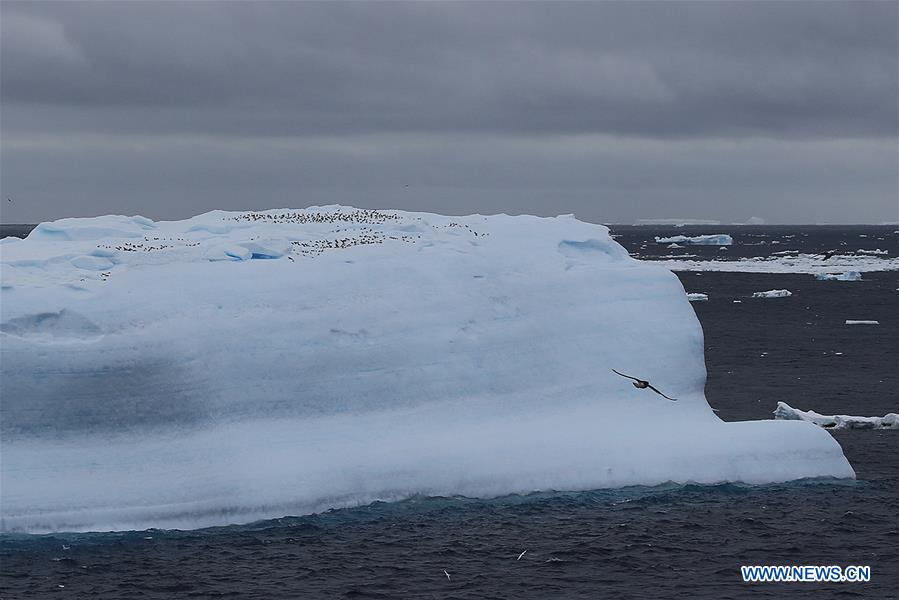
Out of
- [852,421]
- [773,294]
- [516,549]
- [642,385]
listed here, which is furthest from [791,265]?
[516,549]

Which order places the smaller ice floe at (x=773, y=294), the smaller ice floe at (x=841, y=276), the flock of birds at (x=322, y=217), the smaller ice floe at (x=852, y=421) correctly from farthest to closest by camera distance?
the smaller ice floe at (x=841, y=276) → the smaller ice floe at (x=773, y=294) → the flock of birds at (x=322, y=217) → the smaller ice floe at (x=852, y=421)

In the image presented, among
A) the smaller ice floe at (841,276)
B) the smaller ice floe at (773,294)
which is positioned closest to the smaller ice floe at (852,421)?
the smaller ice floe at (773,294)

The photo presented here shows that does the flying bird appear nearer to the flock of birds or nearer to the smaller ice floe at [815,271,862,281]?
the flock of birds

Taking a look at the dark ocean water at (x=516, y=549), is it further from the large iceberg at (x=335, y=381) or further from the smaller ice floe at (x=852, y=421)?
the smaller ice floe at (x=852, y=421)

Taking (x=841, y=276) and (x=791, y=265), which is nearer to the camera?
(x=841, y=276)

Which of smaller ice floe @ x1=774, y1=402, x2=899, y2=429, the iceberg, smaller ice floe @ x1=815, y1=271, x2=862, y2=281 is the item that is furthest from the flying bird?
the iceberg

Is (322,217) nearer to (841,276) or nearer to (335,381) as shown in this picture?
(335,381)
